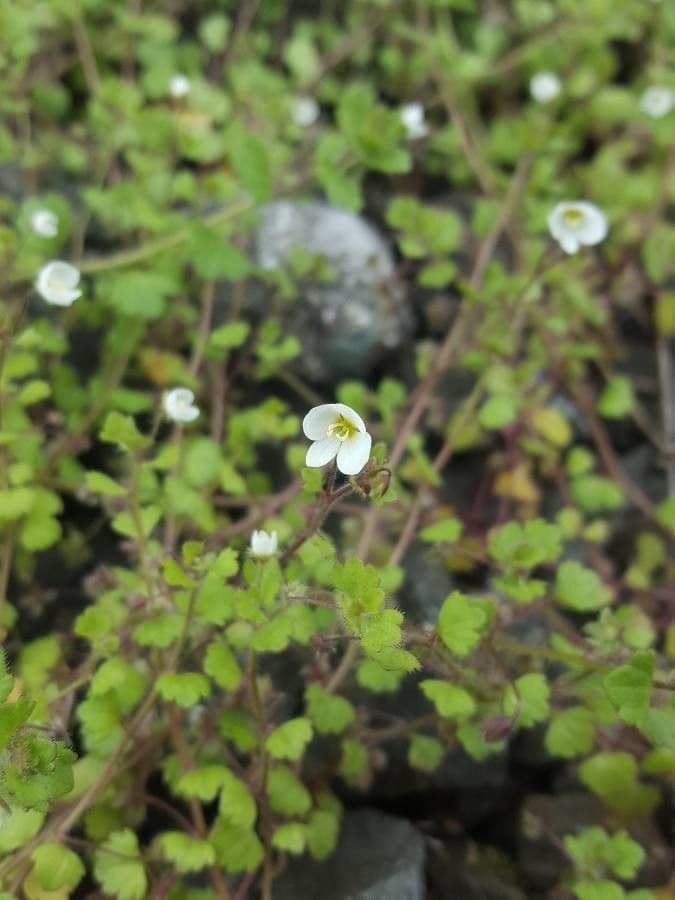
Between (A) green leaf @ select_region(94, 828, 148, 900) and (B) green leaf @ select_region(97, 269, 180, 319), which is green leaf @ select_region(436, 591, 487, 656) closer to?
(A) green leaf @ select_region(94, 828, 148, 900)

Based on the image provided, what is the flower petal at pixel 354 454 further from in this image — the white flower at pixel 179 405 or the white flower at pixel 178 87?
the white flower at pixel 178 87

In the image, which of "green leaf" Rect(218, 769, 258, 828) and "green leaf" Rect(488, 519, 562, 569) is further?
"green leaf" Rect(488, 519, 562, 569)

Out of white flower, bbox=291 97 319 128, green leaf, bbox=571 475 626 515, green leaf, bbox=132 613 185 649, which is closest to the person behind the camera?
green leaf, bbox=132 613 185 649

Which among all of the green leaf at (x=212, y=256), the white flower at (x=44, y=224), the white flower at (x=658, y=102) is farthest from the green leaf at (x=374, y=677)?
the white flower at (x=658, y=102)

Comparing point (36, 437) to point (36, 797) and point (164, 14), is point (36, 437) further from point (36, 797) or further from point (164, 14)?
point (164, 14)

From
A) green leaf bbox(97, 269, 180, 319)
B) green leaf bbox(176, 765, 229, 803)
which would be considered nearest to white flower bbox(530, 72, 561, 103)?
green leaf bbox(97, 269, 180, 319)
